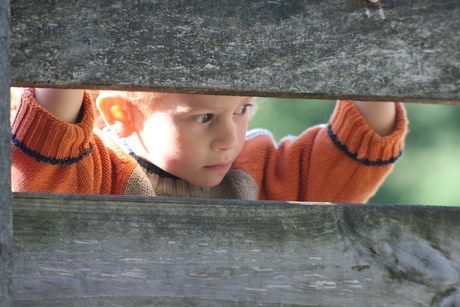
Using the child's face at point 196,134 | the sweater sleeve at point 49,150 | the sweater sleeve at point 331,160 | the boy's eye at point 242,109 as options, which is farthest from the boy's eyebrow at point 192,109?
the sweater sleeve at point 331,160

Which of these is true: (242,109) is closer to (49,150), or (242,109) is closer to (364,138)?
(364,138)

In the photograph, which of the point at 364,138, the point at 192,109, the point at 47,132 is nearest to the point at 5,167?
the point at 47,132

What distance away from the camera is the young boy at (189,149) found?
1.27 metres

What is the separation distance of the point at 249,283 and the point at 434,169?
5.58 m

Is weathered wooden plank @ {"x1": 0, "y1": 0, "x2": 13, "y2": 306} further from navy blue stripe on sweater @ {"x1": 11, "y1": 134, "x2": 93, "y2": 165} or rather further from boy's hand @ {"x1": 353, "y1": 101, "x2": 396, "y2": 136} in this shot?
boy's hand @ {"x1": 353, "y1": 101, "x2": 396, "y2": 136}

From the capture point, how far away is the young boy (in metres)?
1.27

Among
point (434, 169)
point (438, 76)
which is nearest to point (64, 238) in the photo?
point (438, 76)

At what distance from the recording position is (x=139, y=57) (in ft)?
2.60

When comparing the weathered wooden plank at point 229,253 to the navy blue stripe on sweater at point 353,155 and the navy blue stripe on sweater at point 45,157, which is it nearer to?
the navy blue stripe on sweater at point 45,157

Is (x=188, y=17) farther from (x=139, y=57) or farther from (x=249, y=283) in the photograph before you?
(x=249, y=283)

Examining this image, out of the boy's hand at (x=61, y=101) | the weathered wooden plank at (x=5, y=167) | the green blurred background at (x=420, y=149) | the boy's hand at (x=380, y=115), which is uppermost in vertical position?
the weathered wooden plank at (x=5, y=167)

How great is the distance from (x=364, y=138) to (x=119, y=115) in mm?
690

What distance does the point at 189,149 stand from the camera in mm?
1442

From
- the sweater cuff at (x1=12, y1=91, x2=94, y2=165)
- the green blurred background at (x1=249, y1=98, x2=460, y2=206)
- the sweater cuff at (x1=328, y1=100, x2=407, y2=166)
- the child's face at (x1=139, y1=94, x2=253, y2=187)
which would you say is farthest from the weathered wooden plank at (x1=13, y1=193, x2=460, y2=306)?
the green blurred background at (x1=249, y1=98, x2=460, y2=206)
